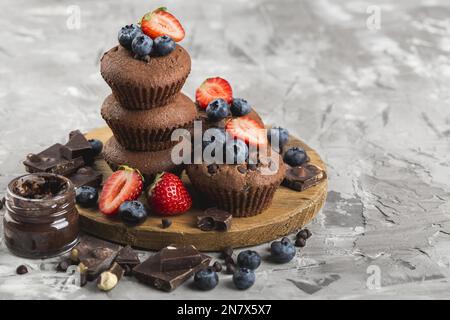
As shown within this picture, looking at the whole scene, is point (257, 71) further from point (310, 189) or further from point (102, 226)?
point (102, 226)

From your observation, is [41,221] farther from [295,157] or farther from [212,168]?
[295,157]

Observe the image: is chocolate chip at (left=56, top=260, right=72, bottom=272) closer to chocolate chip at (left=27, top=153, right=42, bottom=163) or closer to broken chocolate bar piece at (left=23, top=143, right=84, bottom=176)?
broken chocolate bar piece at (left=23, top=143, right=84, bottom=176)

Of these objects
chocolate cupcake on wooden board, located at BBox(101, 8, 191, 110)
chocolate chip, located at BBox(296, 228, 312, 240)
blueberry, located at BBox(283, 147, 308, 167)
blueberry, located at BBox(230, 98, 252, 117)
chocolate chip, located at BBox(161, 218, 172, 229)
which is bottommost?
chocolate chip, located at BBox(296, 228, 312, 240)

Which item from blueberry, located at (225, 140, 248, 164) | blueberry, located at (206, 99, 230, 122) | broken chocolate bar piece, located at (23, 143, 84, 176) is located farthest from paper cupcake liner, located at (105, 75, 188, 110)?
broken chocolate bar piece, located at (23, 143, 84, 176)

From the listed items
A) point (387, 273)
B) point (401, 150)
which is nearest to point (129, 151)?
point (387, 273)

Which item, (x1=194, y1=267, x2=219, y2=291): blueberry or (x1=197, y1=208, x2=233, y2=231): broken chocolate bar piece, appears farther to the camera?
(x1=197, y1=208, x2=233, y2=231): broken chocolate bar piece

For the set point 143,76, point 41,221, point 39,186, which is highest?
point 143,76

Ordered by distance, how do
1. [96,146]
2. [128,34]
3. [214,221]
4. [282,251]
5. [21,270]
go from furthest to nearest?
[96,146]
[128,34]
[214,221]
[282,251]
[21,270]

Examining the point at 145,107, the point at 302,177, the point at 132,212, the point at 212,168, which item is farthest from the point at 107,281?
the point at 302,177

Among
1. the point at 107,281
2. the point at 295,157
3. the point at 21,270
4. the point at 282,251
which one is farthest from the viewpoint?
the point at 295,157
